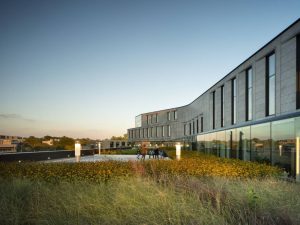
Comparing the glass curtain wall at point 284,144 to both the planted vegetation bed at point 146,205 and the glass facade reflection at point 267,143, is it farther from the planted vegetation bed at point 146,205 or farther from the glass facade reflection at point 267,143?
the planted vegetation bed at point 146,205

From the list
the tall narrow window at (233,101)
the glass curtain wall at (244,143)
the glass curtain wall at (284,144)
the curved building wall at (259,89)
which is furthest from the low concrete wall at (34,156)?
the glass curtain wall at (284,144)

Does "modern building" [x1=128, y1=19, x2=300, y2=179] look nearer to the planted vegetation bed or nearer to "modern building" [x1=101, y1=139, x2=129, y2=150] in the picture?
the planted vegetation bed

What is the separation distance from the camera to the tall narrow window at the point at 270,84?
17.0 metres

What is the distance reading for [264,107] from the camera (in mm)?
17750

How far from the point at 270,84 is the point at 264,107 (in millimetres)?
1317

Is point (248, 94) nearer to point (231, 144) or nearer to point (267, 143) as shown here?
point (231, 144)

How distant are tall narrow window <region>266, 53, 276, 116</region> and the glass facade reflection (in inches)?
60.7

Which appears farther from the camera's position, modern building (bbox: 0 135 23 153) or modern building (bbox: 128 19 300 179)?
modern building (bbox: 0 135 23 153)

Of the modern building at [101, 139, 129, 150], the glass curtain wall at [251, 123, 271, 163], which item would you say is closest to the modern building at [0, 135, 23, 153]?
the modern building at [101, 139, 129, 150]

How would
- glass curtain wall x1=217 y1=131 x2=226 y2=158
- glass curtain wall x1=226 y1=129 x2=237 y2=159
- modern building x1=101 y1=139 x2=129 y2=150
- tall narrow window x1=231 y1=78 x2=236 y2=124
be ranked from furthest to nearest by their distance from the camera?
modern building x1=101 y1=139 x2=129 y2=150 < tall narrow window x1=231 y1=78 x2=236 y2=124 < glass curtain wall x1=217 y1=131 x2=226 y2=158 < glass curtain wall x1=226 y1=129 x2=237 y2=159

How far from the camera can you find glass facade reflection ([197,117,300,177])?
12211 millimetres

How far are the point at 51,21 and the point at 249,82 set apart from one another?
42.9 feet

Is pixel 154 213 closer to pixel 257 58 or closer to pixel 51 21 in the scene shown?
pixel 51 21

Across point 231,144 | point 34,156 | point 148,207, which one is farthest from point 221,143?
point 148,207
